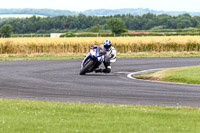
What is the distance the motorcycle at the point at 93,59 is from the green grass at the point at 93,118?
9608 mm

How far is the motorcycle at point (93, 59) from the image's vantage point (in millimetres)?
23953

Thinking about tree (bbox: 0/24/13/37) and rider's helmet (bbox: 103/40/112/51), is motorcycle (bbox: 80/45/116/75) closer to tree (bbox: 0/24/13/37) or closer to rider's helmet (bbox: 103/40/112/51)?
rider's helmet (bbox: 103/40/112/51)

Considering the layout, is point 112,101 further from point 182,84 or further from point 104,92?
point 182,84

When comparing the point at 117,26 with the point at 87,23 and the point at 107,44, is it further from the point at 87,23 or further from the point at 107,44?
the point at 107,44

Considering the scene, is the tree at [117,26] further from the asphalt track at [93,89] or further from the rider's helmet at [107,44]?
the rider's helmet at [107,44]

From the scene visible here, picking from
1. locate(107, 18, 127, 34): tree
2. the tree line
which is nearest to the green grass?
locate(107, 18, 127, 34): tree

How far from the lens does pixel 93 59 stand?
24.4 meters

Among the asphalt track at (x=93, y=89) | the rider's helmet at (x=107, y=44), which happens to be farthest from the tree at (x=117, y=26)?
the rider's helmet at (x=107, y=44)

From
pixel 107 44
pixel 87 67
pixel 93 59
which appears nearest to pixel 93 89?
pixel 107 44

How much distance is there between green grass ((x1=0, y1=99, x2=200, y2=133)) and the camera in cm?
1049

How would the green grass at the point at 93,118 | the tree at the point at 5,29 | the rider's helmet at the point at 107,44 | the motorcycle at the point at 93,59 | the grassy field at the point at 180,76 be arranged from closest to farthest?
the green grass at the point at 93,118 → the grassy field at the point at 180,76 → the rider's helmet at the point at 107,44 → the motorcycle at the point at 93,59 → the tree at the point at 5,29

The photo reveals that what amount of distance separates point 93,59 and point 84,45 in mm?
21695

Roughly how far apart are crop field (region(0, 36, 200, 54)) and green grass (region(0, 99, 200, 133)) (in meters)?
30.2

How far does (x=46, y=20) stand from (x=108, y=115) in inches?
5533
